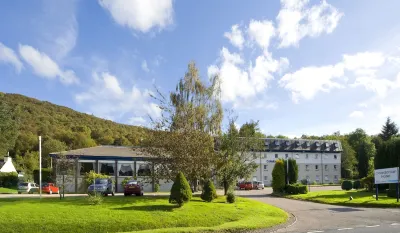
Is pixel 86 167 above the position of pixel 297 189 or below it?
above

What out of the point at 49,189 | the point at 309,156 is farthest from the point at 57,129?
the point at 309,156

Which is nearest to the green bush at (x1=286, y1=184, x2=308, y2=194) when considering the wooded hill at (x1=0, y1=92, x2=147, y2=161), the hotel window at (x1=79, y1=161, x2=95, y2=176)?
the hotel window at (x1=79, y1=161, x2=95, y2=176)

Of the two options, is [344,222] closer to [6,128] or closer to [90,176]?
[90,176]

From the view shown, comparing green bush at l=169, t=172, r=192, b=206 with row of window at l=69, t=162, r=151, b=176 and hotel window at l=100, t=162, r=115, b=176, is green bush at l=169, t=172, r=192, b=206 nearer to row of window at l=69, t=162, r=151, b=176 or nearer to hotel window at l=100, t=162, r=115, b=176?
row of window at l=69, t=162, r=151, b=176

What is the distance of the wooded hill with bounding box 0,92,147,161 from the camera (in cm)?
8162

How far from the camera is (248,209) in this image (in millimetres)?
22953

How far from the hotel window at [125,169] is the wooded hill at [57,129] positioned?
25.8 meters

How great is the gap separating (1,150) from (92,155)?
2997 cm

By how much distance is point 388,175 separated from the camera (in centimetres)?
3031

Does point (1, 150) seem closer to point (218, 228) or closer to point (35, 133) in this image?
point (35, 133)

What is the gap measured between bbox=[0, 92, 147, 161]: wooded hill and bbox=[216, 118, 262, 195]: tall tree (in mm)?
43507

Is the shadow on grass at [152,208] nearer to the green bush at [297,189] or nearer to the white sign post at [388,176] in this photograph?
the white sign post at [388,176]

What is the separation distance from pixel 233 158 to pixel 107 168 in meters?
20.6

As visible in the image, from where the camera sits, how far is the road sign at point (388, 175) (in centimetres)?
2936
